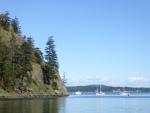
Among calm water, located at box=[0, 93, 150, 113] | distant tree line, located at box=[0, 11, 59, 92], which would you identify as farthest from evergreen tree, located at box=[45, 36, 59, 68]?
calm water, located at box=[0, 93, 150, 113]

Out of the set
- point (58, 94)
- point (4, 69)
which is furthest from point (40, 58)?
point (4, 69)

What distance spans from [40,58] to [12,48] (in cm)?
2417

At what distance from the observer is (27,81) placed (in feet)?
447

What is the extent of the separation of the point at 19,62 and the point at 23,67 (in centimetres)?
459

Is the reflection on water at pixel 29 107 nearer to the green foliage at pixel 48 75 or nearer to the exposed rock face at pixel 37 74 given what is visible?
the exposed rock face at pixel 37 74

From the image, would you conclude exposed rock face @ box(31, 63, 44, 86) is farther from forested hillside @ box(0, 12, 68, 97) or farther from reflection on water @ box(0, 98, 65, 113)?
reflection on water @ box(0, 98, 65, 113)

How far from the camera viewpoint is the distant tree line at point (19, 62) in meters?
126

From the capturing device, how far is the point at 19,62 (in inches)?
5463

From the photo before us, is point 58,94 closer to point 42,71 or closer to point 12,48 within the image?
point 42,71

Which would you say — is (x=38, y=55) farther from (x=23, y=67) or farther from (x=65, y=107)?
(x=65, y=107)

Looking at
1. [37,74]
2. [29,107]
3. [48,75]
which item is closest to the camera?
[29,107]

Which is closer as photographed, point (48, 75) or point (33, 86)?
point (33, 86)

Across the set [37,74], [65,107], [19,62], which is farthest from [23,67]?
[65,107]

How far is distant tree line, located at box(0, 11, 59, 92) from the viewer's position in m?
126
